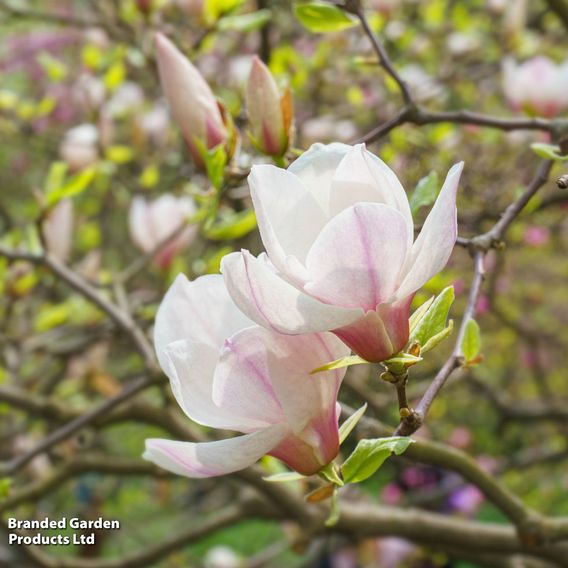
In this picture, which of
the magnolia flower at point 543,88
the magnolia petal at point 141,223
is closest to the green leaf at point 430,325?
the magnolia petal at point 141,223

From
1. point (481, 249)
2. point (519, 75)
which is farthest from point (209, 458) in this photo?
point (519, 75)

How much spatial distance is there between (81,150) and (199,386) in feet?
5.08

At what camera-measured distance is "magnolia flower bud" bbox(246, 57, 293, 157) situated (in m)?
0.79

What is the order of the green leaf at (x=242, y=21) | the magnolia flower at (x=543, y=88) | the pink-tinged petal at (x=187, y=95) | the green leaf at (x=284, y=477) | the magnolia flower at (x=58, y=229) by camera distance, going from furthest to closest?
the magnolia flower at (x=543, y=88) < the magnolia flower at (x=58, y=229) < the green leaf at (x=242, y=21) < the pink-tinged petal at (x=187, y=95) < the green leaf at (x=284, y=477)

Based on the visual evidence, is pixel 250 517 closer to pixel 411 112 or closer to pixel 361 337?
pixel 411 112

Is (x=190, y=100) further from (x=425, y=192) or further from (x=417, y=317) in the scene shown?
(x=417, y=317)

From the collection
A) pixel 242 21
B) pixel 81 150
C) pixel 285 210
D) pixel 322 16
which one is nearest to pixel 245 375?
pixel 285 210

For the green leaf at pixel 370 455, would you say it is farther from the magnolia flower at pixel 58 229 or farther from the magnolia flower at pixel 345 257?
A: the magnolia flower at pixel 58 229

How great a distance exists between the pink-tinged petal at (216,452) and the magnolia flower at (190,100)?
406 mm

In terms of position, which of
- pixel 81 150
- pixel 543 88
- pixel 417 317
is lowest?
pixel 81 150

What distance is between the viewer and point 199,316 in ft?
1.86

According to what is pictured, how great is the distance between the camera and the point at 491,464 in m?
3.21

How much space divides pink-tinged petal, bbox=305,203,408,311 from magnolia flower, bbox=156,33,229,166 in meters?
0.40

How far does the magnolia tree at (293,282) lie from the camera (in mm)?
504
